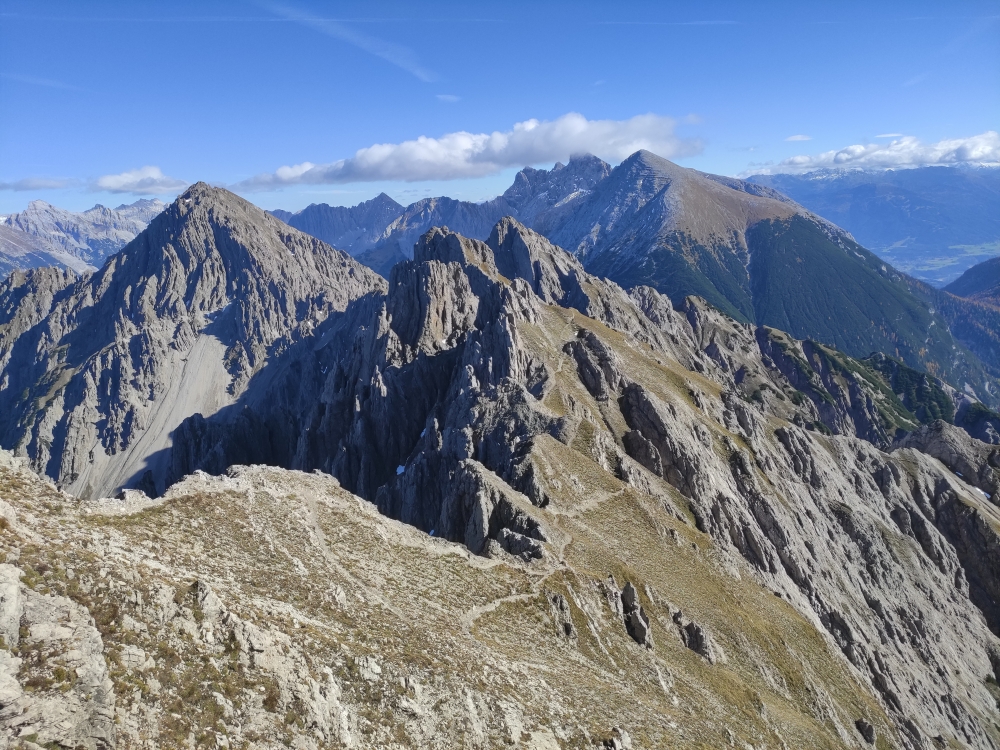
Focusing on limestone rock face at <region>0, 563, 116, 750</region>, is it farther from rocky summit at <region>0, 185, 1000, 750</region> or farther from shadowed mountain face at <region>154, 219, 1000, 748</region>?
shadowed mountain face at <region>154, 219, 1000, 748</region>

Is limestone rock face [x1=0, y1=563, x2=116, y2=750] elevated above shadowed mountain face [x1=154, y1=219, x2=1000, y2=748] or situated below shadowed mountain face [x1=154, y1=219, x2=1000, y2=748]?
above

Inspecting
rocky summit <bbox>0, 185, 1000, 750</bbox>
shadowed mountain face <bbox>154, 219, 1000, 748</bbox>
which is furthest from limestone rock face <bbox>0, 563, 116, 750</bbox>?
shadowed mountain face <bbox>154, 219, 1000, 748</bbox>

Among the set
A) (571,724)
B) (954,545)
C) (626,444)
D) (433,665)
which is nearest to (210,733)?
(433,665)

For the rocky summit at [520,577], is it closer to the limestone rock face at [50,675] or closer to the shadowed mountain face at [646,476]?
the limestone rock face at [50,675]

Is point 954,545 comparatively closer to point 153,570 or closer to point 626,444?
point 626,444

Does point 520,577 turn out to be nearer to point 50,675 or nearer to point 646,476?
point 50,675

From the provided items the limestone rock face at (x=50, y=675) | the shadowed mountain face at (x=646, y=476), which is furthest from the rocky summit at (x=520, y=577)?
the shadowed mountain face at (x=646, y=476)

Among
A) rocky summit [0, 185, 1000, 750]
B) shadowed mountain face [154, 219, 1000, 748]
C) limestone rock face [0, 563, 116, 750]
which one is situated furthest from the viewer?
shadowed mountain face [154, 219, 1000, 748]

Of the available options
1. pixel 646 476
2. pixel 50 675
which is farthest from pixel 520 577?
pixel 646 476
